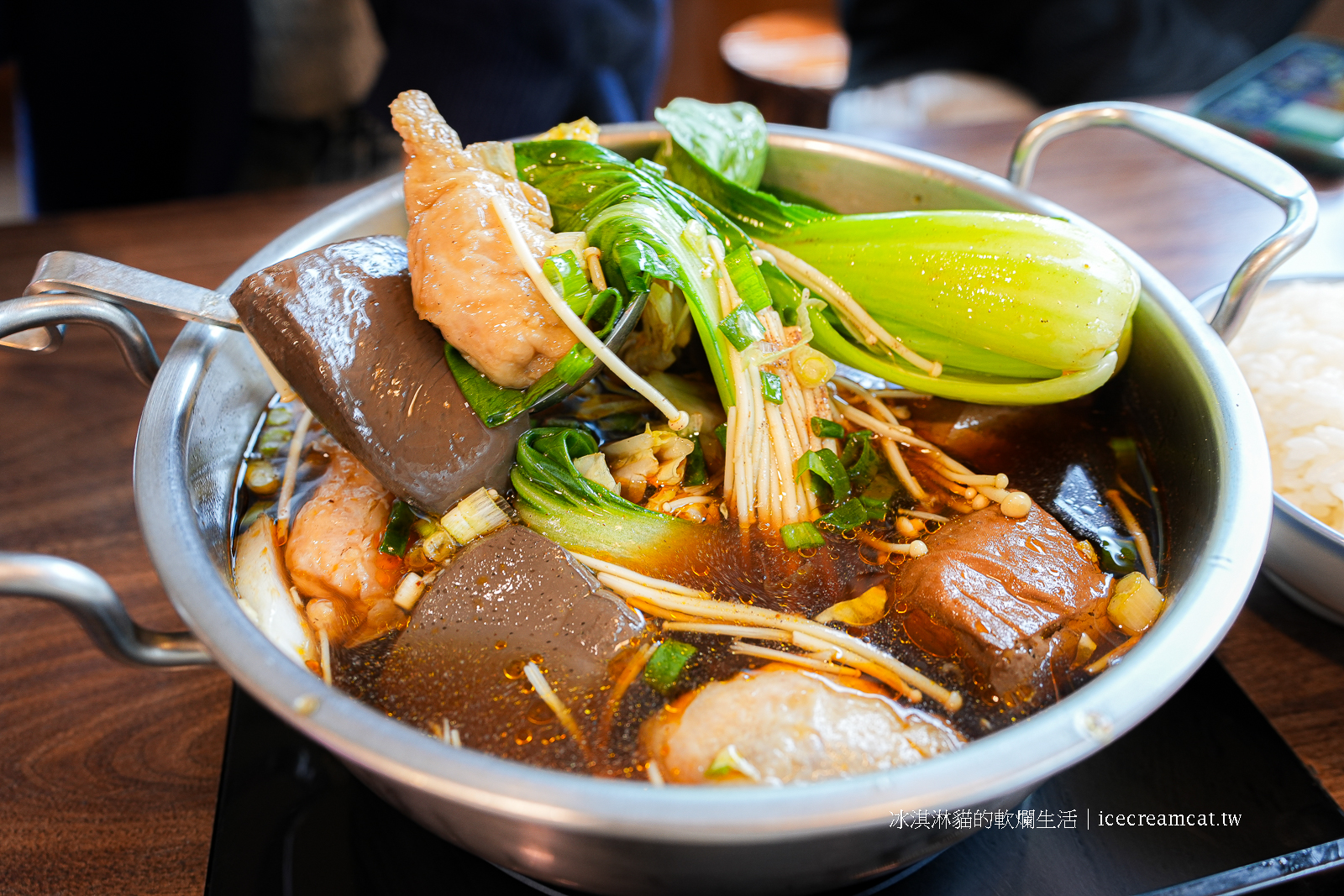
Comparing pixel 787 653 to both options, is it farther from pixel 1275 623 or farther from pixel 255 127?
pixel 255 127

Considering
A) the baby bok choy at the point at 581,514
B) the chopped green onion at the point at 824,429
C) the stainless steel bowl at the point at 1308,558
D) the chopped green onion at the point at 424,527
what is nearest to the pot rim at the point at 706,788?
the stainless steel bowl at the point at 1308,558

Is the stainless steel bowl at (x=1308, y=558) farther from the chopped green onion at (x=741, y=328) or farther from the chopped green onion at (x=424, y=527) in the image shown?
the chopped green onion at (x=424, y=527)

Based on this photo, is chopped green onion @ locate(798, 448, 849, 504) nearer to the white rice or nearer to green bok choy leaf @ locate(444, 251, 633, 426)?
green bok choy leaf @ locate(444, 251, 633, 426)

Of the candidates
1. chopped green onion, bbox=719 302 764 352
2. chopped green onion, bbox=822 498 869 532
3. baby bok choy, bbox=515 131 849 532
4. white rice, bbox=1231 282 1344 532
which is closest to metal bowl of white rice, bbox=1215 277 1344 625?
white rice, bbox=1231 282 1344 532

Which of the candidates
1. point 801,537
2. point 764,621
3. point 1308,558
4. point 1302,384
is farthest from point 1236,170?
point 764,621

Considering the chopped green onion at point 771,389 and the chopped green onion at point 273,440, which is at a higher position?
the chopped green onion at point 771,389

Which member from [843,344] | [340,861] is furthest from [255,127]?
[340,861]

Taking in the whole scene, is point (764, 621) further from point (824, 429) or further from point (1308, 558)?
point (1308, 558)
